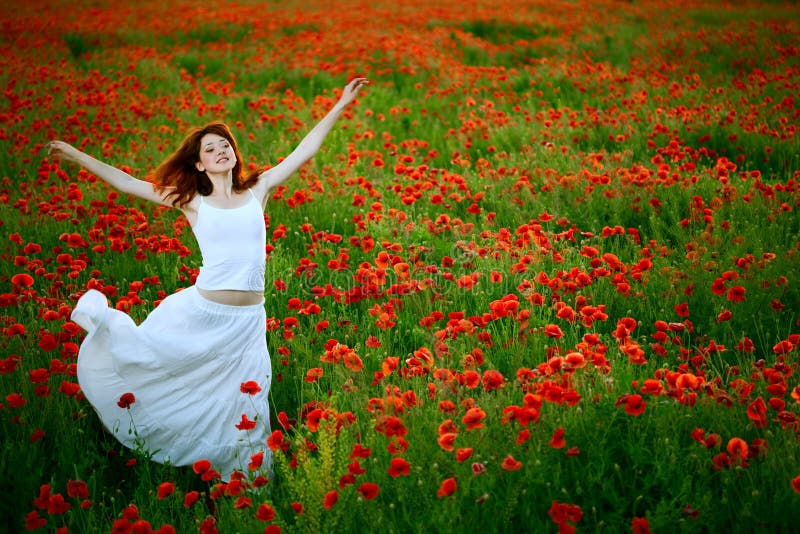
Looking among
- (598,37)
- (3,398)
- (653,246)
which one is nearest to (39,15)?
(598,37)

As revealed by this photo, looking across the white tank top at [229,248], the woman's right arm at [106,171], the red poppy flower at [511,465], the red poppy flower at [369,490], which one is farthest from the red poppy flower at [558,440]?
the woman's right arm at [106,171]

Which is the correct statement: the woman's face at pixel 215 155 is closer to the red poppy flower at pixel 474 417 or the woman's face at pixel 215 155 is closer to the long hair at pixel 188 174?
the long hair at pixel 188 174

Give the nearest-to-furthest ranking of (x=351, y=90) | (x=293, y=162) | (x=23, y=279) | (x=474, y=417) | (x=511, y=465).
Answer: (x=511, y=465) < (x=474, y=417) < (x=23, y=279) < (x=293, y=162) < (x=351, y=90)

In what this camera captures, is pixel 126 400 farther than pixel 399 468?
Yes

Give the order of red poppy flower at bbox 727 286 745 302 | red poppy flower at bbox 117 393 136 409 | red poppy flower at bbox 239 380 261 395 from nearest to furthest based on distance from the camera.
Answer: red poppy flower at bbox 239 380 261 395 → red poppy flower at bbox 117 393 136 409 → red poppy flower at bbox 727 286 745 302

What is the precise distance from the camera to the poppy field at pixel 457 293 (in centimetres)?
218

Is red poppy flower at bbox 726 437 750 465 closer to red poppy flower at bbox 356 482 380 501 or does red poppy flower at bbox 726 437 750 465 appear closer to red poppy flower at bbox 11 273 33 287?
red poppy flower at bbox 356 482 380 501

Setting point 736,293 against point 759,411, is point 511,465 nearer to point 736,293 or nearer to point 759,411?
point 759,411

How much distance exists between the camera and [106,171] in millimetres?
3096

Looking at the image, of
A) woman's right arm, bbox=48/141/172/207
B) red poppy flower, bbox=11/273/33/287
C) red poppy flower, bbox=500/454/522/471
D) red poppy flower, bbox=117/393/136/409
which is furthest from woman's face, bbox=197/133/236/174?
red poppy flower, bbox=500/454/522/471

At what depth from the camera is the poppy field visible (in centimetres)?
218

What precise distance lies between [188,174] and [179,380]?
1.15m

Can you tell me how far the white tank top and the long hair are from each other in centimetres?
15

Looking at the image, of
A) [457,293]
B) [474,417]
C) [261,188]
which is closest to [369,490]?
[474,417]
